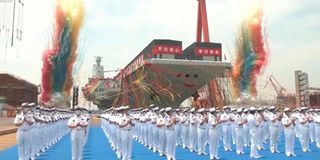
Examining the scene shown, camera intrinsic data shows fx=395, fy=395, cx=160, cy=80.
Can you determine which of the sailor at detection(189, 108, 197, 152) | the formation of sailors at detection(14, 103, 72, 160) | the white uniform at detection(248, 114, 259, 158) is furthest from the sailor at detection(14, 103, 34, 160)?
the white uniform at detection(248, 114, 259, 158)

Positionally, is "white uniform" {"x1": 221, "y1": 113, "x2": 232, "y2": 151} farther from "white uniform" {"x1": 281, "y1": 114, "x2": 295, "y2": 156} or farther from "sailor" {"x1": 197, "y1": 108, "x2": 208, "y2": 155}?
"white uniform" {"x1": 281, "y1": 114, "x2": 295, "y2": 156}

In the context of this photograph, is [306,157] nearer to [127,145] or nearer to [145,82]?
[127,145]

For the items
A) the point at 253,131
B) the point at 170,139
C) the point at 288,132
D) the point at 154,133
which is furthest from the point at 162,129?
the point at 288,132

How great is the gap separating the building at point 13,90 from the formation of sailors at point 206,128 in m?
54.3

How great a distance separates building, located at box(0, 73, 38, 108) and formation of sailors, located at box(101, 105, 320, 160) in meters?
54.3

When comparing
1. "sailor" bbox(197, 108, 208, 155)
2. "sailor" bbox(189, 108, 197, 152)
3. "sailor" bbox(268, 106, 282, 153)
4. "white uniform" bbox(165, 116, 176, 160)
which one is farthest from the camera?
"sailor" bbox(189, 108, 197, 152)

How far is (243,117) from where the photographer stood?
15305 millimetres

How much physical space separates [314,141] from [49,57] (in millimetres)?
32023

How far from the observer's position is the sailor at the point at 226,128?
16.2m

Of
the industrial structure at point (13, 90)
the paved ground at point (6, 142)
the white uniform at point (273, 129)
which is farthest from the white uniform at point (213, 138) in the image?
the industrial structure at point (13, 90)

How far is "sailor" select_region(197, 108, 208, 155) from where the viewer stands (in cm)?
1411

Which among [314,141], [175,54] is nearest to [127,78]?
[175,54]

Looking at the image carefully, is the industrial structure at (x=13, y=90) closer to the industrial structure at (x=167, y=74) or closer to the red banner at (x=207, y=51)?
the industrial structure at (x=167, y=74)

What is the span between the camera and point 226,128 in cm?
1622
